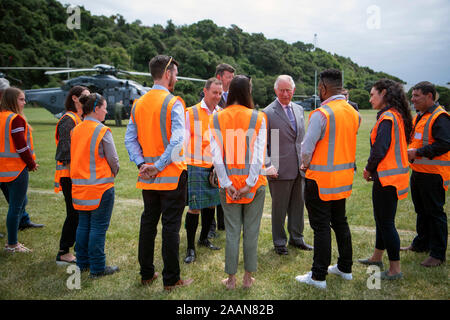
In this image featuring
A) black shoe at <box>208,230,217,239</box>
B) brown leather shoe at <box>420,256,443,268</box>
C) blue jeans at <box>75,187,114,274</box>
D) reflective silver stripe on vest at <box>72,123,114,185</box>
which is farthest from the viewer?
black shoe at <box>208,230,217,239</box>

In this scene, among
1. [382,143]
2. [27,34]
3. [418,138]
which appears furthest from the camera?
A: [27,34]

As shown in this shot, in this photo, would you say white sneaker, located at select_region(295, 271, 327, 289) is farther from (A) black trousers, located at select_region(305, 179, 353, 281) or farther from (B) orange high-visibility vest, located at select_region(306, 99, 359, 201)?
(B) orange high-visibility vest, located at select_region(306, 99, 359, 201)

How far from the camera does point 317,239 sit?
10.4ft

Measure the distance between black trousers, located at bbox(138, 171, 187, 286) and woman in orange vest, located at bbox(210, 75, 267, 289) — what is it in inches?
18.0

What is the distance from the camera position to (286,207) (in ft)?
13.8

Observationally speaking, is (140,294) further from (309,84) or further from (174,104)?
(309,84)

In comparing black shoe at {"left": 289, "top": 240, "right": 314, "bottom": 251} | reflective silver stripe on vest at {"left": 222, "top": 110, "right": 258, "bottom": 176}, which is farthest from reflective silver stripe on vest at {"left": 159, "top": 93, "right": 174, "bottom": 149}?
black shoe at {"left": 289, "top": 240, "right": 314, "bottom": 251}

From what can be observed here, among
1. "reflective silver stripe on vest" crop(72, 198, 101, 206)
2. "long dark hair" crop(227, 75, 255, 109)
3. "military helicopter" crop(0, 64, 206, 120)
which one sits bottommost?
"reflective silver stripe on vest" crop(72, 198, 101, 206)

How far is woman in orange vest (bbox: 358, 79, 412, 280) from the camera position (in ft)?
10.4

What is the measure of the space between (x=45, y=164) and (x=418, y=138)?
1030 centimetres

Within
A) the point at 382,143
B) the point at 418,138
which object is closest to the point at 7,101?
the point at 382,143

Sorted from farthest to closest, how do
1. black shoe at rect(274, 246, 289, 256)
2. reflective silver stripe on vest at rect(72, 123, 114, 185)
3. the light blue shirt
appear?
black shoe at rect(274, 246, 289, 256) < reflective silver stripe on vest at rect(72, 123, 114, 185) < the light blue shirt

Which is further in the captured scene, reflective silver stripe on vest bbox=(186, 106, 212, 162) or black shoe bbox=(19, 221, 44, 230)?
black shoe bbox=(19, 221, 44, 230)
